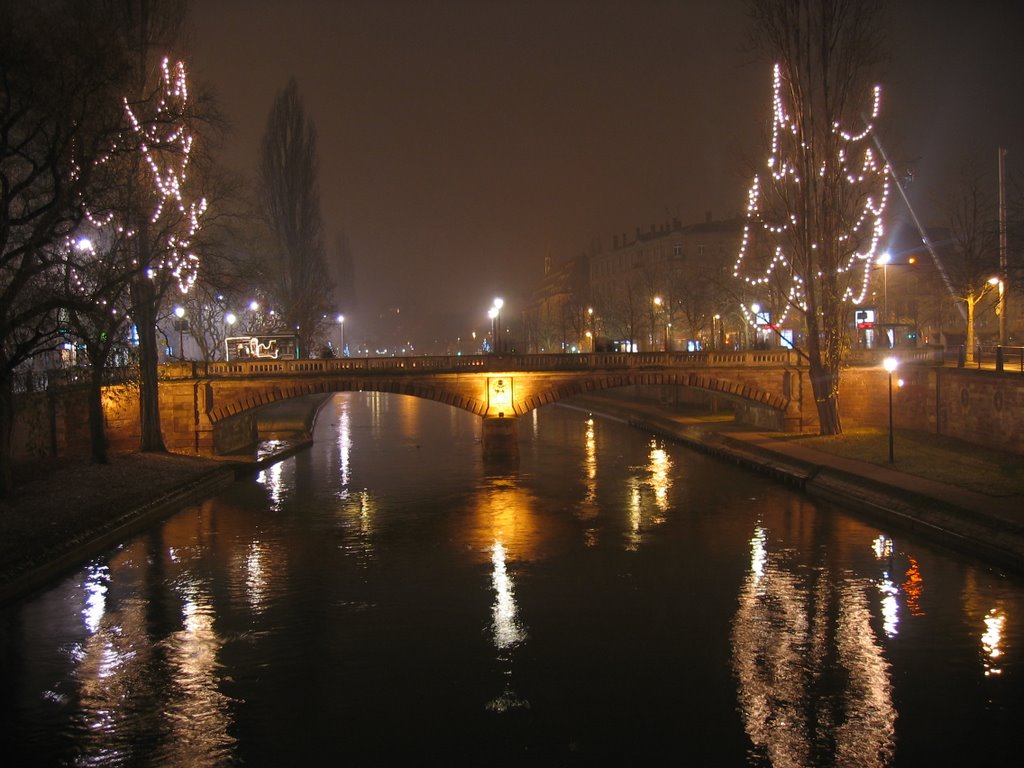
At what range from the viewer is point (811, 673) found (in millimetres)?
16531

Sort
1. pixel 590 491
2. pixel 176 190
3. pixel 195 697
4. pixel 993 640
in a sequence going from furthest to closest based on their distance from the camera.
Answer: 1. pixel 590 491
2. pixel 176 190
3. pixel 993 640
4. pixel 195 697

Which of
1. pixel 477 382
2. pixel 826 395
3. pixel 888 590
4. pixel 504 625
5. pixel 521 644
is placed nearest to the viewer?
pixel 521 644

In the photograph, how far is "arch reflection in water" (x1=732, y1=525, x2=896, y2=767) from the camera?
13644 mm

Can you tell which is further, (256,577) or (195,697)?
(256,577)

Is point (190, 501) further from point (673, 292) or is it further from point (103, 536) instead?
point (673, 292)

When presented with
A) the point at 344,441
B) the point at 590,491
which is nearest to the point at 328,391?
the point at 344,441

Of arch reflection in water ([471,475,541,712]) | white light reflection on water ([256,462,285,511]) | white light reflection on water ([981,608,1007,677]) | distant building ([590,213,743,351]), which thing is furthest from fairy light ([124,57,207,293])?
distant building ([590,213,743,351])

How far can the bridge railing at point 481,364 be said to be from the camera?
46.8 meters

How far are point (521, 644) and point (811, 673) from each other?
557 centimetres

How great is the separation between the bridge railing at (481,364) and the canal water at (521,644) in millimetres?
14427

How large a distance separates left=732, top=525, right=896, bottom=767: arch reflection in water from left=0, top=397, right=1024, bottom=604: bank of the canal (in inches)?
194

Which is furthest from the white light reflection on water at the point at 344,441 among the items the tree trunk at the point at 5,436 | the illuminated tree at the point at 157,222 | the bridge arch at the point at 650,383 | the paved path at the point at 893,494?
the paved path at the point at 893,494

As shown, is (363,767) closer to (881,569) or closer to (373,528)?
(881,569)

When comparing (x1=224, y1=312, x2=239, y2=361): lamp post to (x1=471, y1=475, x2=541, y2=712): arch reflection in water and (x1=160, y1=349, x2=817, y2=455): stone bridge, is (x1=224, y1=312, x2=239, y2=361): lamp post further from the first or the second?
(x1=471, y1=475, x2=541, y2=712): arch reflection in water
